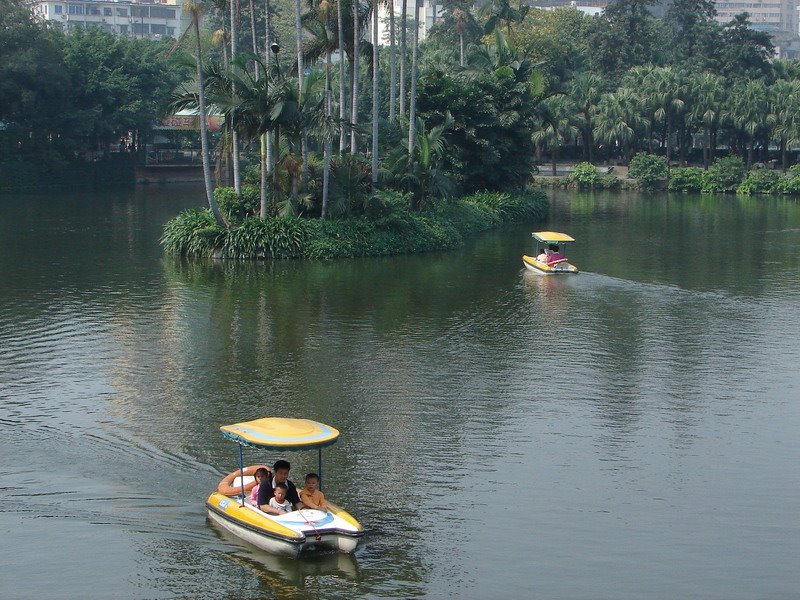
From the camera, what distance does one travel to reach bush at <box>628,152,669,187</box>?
97.8 metres

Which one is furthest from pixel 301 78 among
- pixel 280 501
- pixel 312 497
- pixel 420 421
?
pixel 312 497

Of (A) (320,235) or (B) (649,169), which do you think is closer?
(A) (320,235)

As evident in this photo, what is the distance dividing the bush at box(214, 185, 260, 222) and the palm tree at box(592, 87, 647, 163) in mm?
54840

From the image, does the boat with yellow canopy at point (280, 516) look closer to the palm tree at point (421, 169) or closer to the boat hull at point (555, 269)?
the boat hull at point (555, 269)

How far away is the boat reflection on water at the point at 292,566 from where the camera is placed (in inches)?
715

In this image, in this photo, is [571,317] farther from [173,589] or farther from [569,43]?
[569,43]

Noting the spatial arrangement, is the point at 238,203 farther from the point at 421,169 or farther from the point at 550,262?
the point at 550,262

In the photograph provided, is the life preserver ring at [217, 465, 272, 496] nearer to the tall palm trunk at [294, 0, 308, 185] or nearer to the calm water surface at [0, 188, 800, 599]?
the calm water surface at [0, 188, 800, 599]

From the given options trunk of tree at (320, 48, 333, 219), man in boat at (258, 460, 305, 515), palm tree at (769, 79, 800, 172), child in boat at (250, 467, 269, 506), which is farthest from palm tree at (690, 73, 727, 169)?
man in boat at (258, 460, 305, 515)

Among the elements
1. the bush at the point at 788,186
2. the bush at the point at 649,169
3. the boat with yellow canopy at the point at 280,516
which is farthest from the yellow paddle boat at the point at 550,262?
the bush at the point at 649,169

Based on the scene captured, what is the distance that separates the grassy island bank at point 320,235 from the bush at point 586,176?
46.1 m

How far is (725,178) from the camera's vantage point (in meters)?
96.4

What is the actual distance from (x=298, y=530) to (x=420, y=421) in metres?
7.74

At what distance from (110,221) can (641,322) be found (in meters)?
37.3
